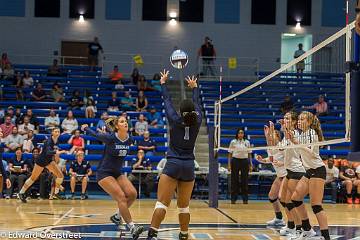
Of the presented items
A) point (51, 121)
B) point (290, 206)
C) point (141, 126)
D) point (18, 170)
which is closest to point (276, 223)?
point (290, 206)

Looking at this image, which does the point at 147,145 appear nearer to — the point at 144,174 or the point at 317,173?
the point at 144,174

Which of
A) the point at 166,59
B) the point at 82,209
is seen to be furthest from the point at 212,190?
the point at 166,59

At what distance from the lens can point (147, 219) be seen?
12.7 meters

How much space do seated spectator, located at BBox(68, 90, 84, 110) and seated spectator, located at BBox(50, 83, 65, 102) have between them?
600 mm

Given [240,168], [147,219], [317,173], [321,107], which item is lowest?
[147,219]

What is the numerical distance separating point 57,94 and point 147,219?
498 inches

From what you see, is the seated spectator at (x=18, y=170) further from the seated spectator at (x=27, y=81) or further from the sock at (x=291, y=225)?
the sock at (x=291, y=225)

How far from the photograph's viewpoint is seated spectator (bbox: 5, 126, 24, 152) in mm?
20094

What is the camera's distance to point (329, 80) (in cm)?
2628

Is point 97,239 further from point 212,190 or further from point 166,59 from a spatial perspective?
point 166,59

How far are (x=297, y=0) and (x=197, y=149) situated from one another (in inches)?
457

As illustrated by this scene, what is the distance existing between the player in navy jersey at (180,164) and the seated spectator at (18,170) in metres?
10.7

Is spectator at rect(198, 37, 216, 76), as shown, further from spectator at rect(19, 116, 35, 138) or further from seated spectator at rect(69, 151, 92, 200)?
seated spectator at rect(69, 151, 92, 200)

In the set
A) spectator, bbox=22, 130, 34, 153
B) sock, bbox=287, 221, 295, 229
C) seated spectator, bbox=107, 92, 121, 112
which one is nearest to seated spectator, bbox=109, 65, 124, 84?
seated spectator, bbox=107, 92, 121, 112
